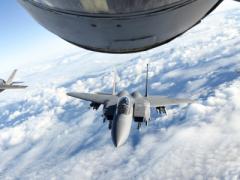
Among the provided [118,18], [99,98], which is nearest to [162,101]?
[99,98]

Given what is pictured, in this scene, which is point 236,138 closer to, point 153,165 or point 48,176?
point 153,165

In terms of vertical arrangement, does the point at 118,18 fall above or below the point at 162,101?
below

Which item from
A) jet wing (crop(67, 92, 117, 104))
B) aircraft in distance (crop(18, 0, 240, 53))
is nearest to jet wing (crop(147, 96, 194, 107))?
jet wing (crop(67, 92, 117, 104))

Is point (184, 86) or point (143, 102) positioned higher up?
point (184, 86)

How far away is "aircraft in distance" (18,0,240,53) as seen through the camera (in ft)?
6.66

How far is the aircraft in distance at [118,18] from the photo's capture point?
2.03 meters

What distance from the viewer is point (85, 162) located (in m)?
149

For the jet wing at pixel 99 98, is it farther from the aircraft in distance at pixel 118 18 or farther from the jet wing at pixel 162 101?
the aircraft in distance at pixel 118 18

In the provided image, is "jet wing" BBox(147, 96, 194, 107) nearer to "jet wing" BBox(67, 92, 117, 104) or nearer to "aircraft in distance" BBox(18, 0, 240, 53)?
"jet wing" BBox(67, 92, 117, 104)

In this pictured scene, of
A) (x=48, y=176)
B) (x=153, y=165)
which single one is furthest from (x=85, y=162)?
(x=153, y=165)

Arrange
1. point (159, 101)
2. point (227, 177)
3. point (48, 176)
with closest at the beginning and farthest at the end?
point (159, 101), point (227, 177), point (48, 176)

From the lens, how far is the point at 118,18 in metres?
2.13

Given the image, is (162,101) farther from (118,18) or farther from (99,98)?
(118,18)

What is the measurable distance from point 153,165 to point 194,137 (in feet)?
79.5
